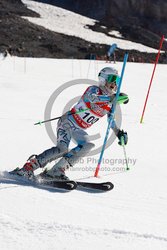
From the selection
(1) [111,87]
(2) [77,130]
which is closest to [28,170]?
(2) [77,130]

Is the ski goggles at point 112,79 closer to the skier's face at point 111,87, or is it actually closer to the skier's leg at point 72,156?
the skier's face at point 111,87

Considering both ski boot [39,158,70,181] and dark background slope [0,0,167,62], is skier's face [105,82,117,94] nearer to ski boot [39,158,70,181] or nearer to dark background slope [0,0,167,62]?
ski boot [39,158,70,181]

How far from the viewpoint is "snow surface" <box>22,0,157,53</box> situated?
4281cm

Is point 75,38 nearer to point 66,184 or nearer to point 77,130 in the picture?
point 77,130

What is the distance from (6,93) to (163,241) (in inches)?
401

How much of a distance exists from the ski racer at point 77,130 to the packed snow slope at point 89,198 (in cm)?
39

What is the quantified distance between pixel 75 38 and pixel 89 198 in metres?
36.8

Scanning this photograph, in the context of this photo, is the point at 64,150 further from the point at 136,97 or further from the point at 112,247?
the point at 136,97

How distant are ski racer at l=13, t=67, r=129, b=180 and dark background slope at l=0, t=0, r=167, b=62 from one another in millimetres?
22925

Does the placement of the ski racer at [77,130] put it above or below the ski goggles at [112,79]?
below

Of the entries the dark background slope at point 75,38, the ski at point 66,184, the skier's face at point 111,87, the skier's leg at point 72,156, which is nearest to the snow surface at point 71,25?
the dark background slope at point 75,38

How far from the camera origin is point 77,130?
18.8ft

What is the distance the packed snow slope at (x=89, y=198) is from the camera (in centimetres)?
405

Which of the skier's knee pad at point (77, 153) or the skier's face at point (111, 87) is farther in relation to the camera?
the skier's face at point (111, 87)
